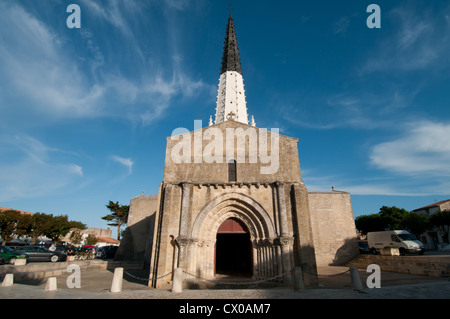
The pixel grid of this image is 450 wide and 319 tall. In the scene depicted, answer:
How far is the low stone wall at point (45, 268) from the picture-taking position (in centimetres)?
1149

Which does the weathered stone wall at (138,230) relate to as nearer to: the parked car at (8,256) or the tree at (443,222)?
the parked car at (8,256)

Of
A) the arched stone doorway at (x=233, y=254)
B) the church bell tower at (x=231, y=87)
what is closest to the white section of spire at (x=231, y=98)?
the church bell tower at (x=231, y=87)

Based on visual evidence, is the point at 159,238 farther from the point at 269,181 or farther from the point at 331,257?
the point at 331,257

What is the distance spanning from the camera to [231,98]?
36.9 metres

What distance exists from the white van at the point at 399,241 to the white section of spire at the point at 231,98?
76.0ft

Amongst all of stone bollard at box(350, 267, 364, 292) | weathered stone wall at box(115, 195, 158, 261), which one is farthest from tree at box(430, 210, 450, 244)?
weathered stone wall at box(115, 195, 158, 261)

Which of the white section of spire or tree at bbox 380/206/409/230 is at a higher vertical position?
the white section of spire

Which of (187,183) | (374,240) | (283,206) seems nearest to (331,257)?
(374,240)

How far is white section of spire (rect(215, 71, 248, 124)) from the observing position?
118ft

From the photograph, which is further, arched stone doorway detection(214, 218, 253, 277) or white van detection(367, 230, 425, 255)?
white van detection(367, 230, 425, 255)

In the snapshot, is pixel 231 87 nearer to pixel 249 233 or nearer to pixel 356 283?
pixel 249 233

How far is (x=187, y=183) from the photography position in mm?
11062

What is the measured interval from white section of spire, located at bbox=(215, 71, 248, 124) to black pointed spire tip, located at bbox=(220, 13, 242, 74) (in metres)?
1.77

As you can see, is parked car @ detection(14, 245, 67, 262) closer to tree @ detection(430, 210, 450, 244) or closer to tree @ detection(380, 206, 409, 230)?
tree @ detection(380, 206, 409, 230)
